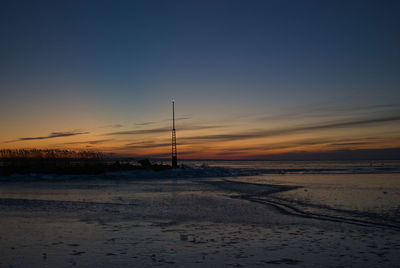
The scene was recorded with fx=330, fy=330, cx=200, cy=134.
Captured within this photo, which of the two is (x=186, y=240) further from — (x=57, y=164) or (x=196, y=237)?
(x=57, y=164)

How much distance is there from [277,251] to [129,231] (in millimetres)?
3642

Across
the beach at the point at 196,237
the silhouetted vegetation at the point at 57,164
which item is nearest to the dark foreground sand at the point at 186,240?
the beach at the point at 196,237

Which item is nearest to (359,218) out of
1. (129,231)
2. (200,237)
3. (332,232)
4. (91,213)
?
(332,232)

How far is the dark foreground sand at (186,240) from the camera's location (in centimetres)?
560

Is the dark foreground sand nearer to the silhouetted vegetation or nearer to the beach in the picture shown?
the beach

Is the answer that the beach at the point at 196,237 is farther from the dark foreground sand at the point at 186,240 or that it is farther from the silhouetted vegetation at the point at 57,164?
the silhouetted vegetation at the point at 57,164

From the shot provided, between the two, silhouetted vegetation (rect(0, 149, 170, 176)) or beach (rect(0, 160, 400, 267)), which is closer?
beach (rect(0, 160, 400, 267))

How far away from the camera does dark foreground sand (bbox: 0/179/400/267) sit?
560 centimetres

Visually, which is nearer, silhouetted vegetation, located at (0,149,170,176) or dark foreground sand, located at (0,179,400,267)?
dark foreground sand, located at (0,179,400,267)

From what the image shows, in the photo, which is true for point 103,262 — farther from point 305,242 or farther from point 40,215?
point 40,215

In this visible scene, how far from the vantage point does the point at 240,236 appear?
294 inches

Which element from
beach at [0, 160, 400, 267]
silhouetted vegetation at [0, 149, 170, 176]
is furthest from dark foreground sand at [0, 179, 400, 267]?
silhouetted vegetation at [0, 149, 170, 176]

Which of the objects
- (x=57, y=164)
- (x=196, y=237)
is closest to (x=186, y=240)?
(x=196, y=237)

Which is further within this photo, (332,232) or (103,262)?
(332,232)
